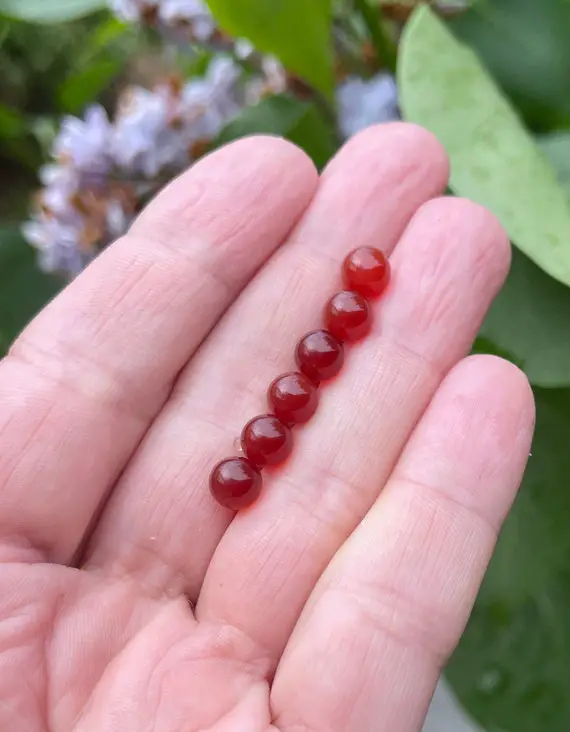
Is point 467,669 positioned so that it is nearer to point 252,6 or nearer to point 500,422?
point 500,422

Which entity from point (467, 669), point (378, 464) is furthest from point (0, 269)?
point (467, 669)

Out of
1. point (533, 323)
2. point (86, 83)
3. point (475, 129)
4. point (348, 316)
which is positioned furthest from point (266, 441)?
point (86, 83)

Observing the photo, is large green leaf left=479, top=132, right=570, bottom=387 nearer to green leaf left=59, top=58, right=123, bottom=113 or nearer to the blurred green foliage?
the blurred green foliage

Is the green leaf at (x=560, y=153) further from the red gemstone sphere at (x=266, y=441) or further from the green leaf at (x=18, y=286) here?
the green leaf at (x=18, y=286)

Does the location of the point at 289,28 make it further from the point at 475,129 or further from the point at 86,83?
the point at 86,83

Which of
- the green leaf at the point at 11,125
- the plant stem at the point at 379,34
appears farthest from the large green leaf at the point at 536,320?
the green leaf at the point at 11,125

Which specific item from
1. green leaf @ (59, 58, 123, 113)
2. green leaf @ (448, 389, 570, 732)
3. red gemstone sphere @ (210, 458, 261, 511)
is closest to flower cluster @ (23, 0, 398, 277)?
green leaf @ (59, 58, 123, 113)

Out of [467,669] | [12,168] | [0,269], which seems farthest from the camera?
[12,168]
